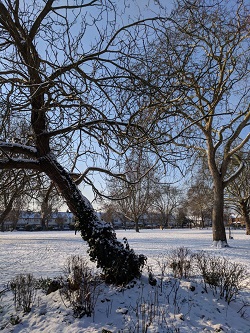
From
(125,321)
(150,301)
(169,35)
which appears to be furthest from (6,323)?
(169,35)

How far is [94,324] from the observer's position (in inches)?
177

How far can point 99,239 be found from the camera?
20.2 ft

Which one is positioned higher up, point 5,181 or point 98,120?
point 98,120

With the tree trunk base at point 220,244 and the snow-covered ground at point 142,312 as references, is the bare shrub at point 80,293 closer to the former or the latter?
the snow-covered ground at point 142,312

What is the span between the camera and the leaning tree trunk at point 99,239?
19.5 ft

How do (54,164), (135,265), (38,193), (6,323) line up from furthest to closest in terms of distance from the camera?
1. (38,193)
2. (54,164)
3. (135,265)
4. (6,323)

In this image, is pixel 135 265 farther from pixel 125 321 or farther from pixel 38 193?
pixel 38 193

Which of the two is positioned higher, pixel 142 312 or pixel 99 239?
pixel 99 239

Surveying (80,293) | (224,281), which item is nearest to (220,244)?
(224,281)

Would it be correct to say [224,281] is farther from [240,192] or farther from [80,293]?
[240,192]

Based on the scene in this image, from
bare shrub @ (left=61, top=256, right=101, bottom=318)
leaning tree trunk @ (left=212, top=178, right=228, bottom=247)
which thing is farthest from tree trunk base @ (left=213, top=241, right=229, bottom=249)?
bare shrub @ (left=61, top=256, right=101, bottom=318)

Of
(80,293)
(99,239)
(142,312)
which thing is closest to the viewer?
(142,312)

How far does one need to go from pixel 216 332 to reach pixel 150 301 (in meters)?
1.23

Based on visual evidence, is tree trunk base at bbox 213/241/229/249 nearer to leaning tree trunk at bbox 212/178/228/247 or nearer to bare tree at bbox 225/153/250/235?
leaning tree trunk at bbox 212/178/228/247
